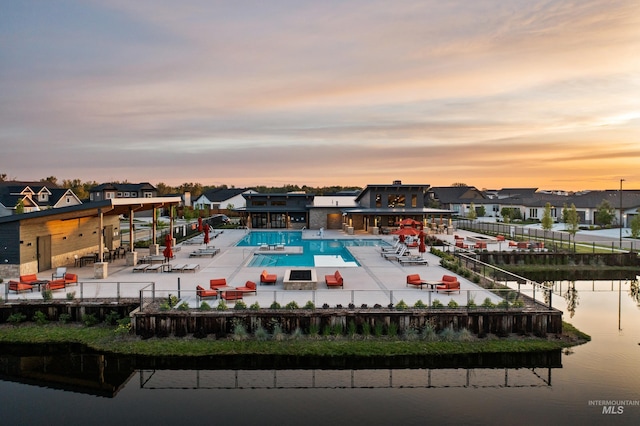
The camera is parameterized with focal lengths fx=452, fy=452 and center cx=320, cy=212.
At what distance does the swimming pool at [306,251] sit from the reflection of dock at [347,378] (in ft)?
44.6

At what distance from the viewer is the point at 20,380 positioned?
1452 cm

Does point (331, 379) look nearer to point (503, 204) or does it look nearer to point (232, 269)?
point (232, 269)

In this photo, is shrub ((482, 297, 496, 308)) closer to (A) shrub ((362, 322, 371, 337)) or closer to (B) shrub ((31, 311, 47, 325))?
(A) shrub ((362, 322, 371, 337))

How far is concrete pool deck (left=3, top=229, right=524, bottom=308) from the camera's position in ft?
61.8

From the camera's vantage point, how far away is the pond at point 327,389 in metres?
12.2

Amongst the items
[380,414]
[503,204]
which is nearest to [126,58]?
[380,414]

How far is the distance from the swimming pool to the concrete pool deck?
976 millimetres

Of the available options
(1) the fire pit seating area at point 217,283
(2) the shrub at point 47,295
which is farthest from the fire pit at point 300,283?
(2) the shrub at point 47,295

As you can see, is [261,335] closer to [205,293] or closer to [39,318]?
[205,293]

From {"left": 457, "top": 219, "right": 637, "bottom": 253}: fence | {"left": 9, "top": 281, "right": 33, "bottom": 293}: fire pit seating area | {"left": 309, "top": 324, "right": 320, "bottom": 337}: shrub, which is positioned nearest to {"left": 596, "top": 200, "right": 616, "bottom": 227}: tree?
{"left": 457, "top": 219, "right": 637, "bottom": 253}: fence

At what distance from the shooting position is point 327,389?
13.8m
